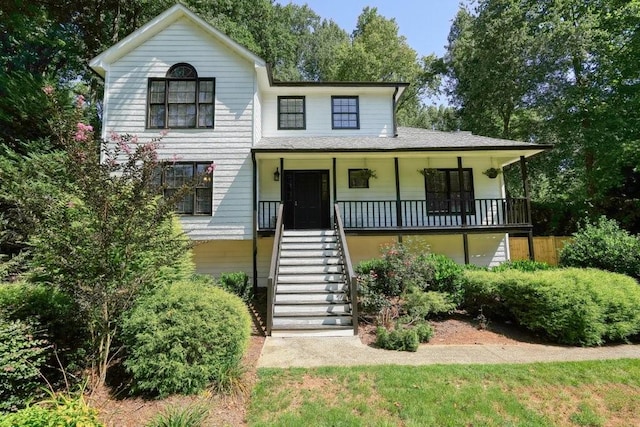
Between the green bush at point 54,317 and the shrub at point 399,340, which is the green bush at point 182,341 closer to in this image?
the green bush at point 54,317

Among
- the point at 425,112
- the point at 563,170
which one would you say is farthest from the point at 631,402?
the point at 425,112

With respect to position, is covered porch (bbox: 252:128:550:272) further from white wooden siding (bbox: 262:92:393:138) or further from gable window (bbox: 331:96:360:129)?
gable window (bbox: 331:96:360:129)

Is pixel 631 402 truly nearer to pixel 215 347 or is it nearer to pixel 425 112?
pixel 215 347

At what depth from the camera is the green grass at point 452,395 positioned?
13.8 ft

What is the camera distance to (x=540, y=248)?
1603 cm

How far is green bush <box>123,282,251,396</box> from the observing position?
4555mm

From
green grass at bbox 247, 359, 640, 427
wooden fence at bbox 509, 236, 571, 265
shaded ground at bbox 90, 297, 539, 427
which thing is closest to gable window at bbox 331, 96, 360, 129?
wooden fence at bbox 509, 236, 571, 265

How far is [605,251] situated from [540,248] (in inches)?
301

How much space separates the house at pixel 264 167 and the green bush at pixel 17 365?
6.09 metres

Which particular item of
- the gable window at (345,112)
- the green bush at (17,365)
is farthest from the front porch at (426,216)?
the green bush at (17,365)

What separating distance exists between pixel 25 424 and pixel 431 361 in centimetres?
520

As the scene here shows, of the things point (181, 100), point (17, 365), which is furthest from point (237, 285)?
point (181, 100)

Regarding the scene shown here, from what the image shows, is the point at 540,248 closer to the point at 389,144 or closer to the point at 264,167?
the point at 389,144

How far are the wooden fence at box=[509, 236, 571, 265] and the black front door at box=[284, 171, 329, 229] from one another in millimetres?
9326
